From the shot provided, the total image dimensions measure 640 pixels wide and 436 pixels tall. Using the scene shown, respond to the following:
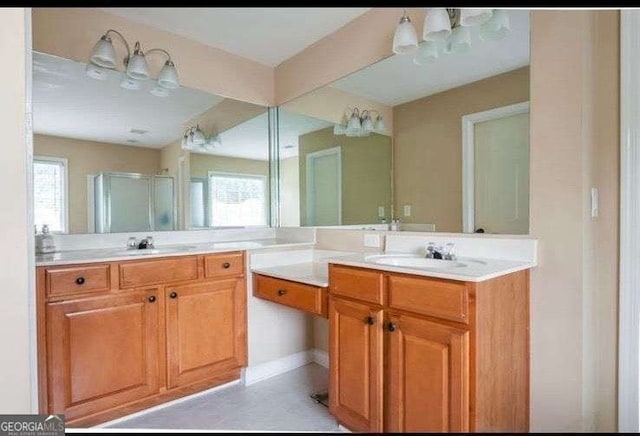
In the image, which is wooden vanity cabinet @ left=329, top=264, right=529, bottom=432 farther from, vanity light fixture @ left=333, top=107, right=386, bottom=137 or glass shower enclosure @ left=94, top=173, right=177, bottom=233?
glass shower enclosure @ left=94, top=173, right=177, bottom=233

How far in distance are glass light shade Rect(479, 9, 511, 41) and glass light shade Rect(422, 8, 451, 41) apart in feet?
0.53

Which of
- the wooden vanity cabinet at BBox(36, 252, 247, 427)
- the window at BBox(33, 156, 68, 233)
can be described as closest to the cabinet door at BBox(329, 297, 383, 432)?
the wooden vanity cabinet at BBox(36, 252, 247, 427)

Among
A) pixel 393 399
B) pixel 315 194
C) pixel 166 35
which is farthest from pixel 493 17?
pixel 166 35

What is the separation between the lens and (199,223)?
2484mm

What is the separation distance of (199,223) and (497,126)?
198 cm

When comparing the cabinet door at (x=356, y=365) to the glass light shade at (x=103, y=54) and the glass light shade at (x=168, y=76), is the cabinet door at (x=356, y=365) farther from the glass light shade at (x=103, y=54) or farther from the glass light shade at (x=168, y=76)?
the glass light shade at (x=103, y=54)

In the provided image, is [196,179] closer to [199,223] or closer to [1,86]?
[199,223]

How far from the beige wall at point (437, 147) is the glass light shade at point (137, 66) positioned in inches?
61.8

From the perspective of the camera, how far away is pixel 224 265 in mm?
2119

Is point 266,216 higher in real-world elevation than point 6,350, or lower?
higher

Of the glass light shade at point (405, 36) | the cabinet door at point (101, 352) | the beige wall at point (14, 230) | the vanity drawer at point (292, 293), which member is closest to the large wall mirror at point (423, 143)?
the glass light shade at point (405, 36)

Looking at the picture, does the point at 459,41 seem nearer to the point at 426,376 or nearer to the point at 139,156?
the point at 426,376

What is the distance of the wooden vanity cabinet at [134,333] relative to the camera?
1.59m

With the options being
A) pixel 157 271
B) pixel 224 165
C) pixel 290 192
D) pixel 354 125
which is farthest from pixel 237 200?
pixel 354 125
